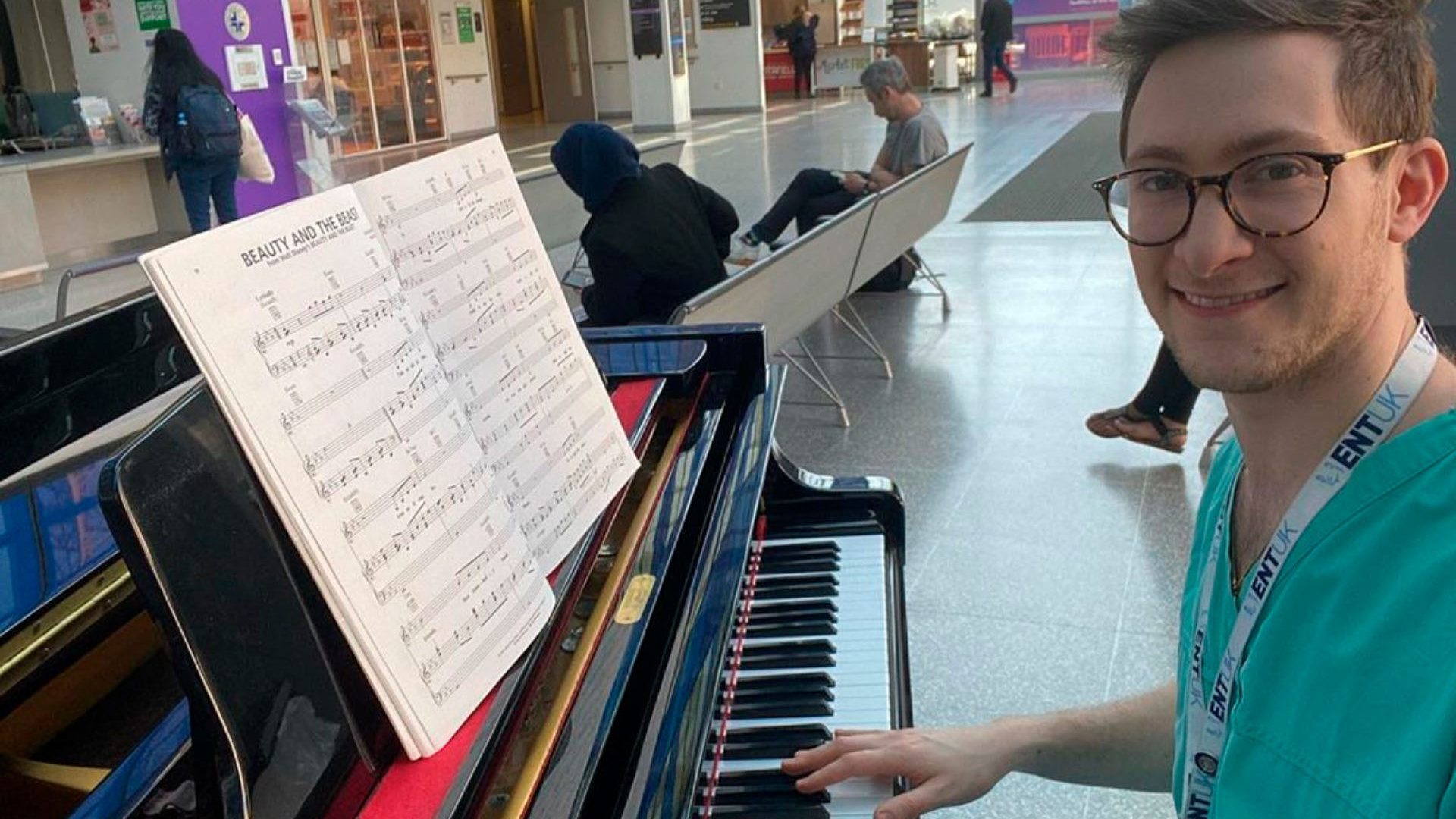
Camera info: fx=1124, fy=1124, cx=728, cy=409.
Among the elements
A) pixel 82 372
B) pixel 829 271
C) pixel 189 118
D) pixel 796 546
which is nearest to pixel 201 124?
pixel 189 118

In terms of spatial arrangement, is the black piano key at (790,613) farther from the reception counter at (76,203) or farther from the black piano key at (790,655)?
the reception counter at (76,203)

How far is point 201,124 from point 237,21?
2160 millimetres

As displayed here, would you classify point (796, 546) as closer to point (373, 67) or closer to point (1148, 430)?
point (1148, 430)

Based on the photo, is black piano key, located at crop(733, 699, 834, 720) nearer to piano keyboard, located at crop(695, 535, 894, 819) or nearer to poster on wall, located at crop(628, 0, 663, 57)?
piano keyboard, located at crop(695, 535, 894, 819)

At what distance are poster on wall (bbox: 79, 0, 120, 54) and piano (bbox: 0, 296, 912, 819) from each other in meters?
9.28

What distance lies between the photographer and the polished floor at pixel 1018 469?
275 cm

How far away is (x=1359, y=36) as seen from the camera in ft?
2.74

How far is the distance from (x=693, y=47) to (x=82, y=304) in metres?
14.7

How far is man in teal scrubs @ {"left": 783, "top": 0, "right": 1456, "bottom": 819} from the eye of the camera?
75cm

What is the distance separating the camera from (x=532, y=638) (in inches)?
43.2

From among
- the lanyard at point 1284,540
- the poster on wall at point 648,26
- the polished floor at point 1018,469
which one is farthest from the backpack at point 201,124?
the poster on wall at point 648,26

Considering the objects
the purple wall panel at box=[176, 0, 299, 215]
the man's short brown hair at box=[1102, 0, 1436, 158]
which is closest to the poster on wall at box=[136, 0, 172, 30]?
the purple wall panel at box=[176, 0, 299, 215]

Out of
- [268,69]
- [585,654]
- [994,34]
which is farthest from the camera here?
[994,34]

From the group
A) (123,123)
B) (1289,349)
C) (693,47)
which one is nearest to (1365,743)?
(1289,349)
